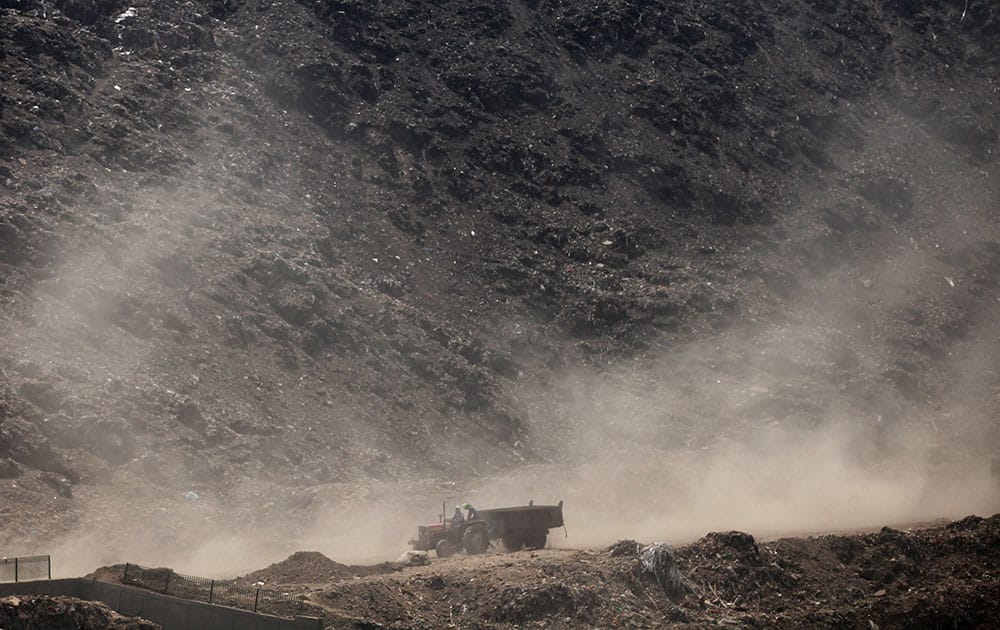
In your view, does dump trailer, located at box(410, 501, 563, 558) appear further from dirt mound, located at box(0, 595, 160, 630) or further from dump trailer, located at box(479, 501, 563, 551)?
dirt mound, located at box(0, 595, 160, 630)

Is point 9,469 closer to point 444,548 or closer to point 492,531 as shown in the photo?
point 444,548

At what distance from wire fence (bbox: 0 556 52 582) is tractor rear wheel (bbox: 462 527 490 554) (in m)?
8.91

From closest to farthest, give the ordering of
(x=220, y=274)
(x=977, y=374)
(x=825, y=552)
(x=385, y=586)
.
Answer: (x=385, y=586) < (x=825, y=552) < (x=220, y=274) < (x=977, y=374)

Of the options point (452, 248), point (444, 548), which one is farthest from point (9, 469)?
point (452, 248)

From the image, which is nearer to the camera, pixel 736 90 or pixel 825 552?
pixel 825 552

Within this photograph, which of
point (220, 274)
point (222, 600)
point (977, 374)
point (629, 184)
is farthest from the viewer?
point (629, 184)

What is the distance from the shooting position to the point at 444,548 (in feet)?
80.2

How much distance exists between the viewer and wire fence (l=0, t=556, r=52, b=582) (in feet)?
58.6

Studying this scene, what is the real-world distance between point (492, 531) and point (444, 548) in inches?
50.4

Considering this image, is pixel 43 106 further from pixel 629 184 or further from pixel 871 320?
pixel 871 320

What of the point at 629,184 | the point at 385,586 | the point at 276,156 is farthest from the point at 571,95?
the point at 385,586

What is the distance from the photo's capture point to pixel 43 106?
42875mm

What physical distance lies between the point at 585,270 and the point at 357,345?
13.0 m

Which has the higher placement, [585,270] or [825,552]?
[585,270]
